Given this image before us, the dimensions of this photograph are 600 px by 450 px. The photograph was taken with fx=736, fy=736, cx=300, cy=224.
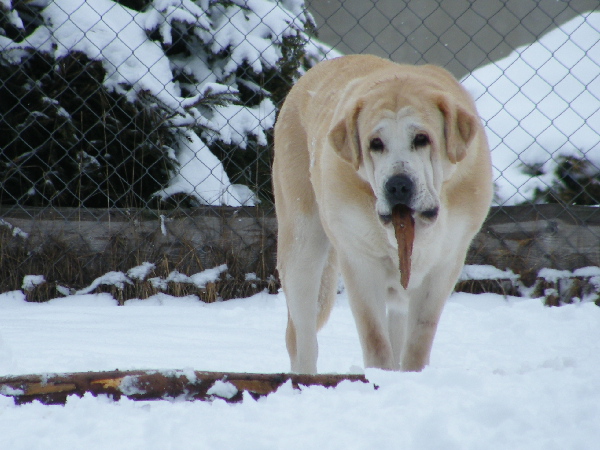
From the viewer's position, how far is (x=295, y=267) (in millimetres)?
3006

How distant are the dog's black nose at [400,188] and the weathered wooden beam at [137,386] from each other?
754mm

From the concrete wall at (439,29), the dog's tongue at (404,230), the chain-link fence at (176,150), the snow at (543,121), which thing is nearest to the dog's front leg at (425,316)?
the dog's tongue at (404,230)

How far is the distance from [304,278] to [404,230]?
0.82m

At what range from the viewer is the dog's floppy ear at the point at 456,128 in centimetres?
232

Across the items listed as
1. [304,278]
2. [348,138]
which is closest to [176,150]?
[304,278]

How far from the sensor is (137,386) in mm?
1634

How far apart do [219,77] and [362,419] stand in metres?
3.87

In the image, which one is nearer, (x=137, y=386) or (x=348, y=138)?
(x=137, y=386)

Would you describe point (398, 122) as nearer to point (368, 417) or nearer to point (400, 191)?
point (400, 191)

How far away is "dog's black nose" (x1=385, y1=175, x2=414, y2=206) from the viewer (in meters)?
2.17

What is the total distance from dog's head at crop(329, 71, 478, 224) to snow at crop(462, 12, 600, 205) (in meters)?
2.24

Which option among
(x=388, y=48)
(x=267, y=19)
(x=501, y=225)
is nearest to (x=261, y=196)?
(x=267, y=19)

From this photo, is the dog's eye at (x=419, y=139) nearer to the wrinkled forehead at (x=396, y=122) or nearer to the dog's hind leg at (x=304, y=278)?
the wrinkled forehead at (x=396, y=122)

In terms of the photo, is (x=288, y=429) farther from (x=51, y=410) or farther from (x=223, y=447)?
(x=51, y=410)
